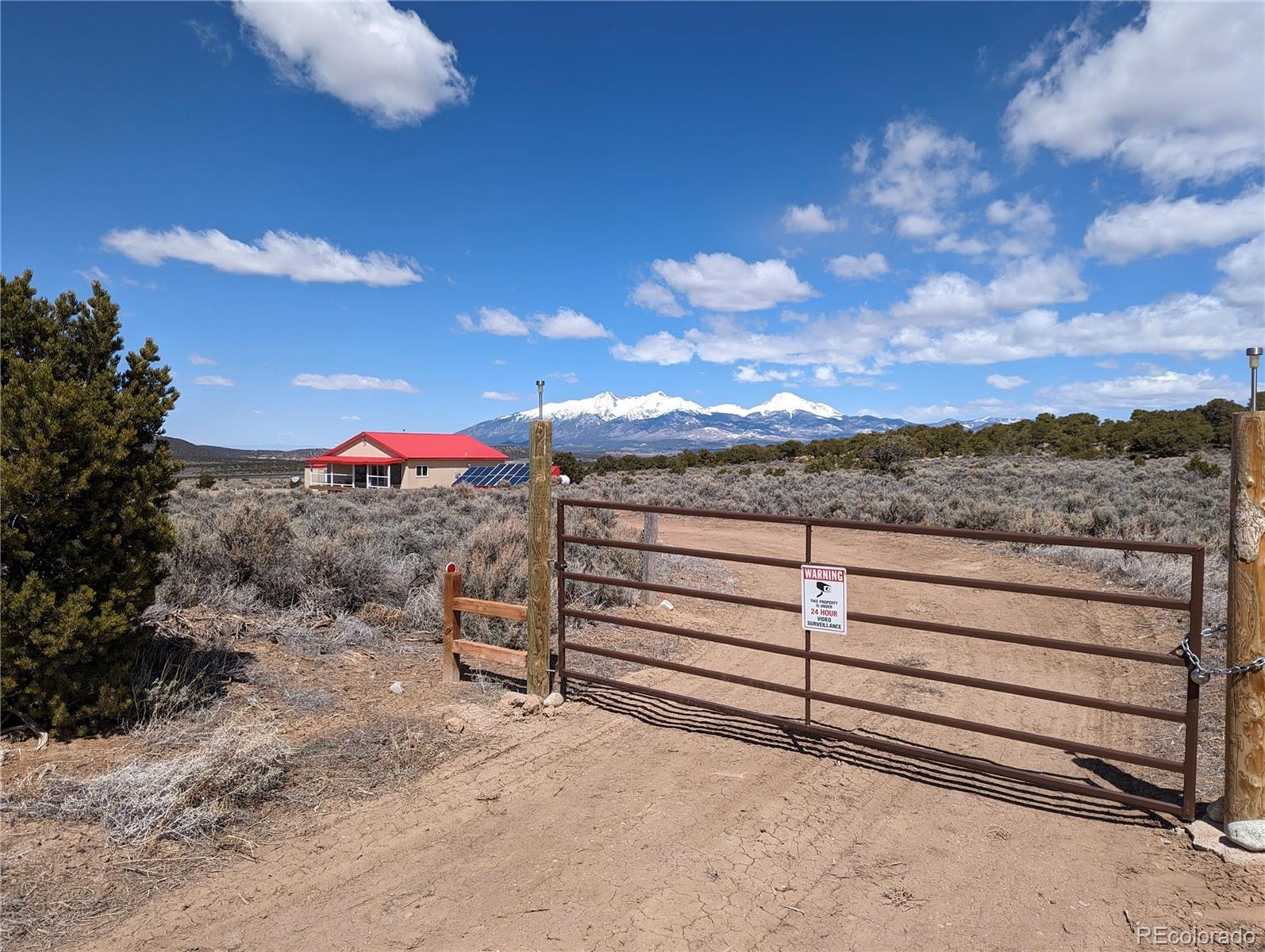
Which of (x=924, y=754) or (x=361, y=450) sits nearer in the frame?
(x=924, y=754)

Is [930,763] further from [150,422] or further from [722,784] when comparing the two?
[150,422]

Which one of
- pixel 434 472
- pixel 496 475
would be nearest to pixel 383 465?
pixel 434 472

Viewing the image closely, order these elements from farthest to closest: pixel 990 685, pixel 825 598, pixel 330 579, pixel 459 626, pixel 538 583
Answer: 1. pixel 330 579
2. pixel 459 626
3. pixel 538 583
4. pixel 825 598
5. pixel 990 685

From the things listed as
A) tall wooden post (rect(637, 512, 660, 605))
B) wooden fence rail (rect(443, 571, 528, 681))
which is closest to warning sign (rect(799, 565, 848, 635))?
wooden fence rail (rect(443, 571, 528, 681))

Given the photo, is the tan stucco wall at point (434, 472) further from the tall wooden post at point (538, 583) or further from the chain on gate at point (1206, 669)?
the chain on gate at point (1206, 669)

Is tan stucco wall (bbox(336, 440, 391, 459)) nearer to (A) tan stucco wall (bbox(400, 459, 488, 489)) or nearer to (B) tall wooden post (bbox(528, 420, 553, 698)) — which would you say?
(A) tan stucco wall (bbox(400, 459, 488, 489))

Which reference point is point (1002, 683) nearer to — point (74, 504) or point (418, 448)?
point (74, 504)

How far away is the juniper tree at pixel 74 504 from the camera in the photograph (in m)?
4.70

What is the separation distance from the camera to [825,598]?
5.41m

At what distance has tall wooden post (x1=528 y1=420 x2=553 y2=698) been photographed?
21.0ft

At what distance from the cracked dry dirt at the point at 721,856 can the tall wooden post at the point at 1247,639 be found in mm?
388

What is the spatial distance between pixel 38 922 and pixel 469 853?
1.95m

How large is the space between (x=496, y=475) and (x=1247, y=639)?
42.3 meters

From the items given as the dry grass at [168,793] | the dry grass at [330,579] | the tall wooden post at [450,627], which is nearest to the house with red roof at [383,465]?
the dry grass at [330,579]
